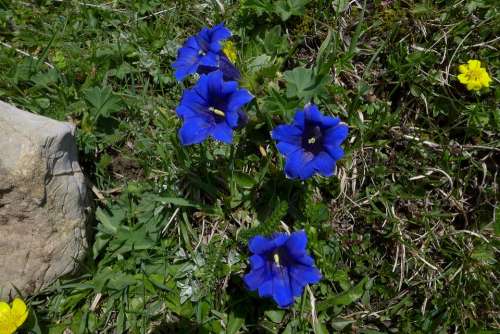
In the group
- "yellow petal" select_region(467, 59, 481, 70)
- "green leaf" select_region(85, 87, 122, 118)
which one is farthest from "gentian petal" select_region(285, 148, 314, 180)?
"green leaf" select_region(85, 87, 122, 118)

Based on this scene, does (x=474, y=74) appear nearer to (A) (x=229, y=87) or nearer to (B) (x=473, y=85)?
(B) (x=473, y=85)

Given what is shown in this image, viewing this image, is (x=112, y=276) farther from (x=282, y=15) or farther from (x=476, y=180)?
(x=476, y=180)

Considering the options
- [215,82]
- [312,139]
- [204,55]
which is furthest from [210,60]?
[312,139]

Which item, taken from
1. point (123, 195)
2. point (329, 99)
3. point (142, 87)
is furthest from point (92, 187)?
point (329, 99)

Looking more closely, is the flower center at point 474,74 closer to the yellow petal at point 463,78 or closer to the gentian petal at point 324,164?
the yellow petal at point 463,78

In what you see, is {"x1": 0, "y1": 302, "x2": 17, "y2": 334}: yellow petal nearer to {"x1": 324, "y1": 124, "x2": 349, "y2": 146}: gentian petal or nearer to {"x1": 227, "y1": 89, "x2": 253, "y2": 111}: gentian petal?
{"x1": 227, "y1": 89, "x2": 253, "y2": 111}: gentian petal

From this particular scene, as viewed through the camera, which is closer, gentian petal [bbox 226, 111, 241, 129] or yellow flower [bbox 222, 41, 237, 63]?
gentian petal [bbox 226, 111, 241, 129]
